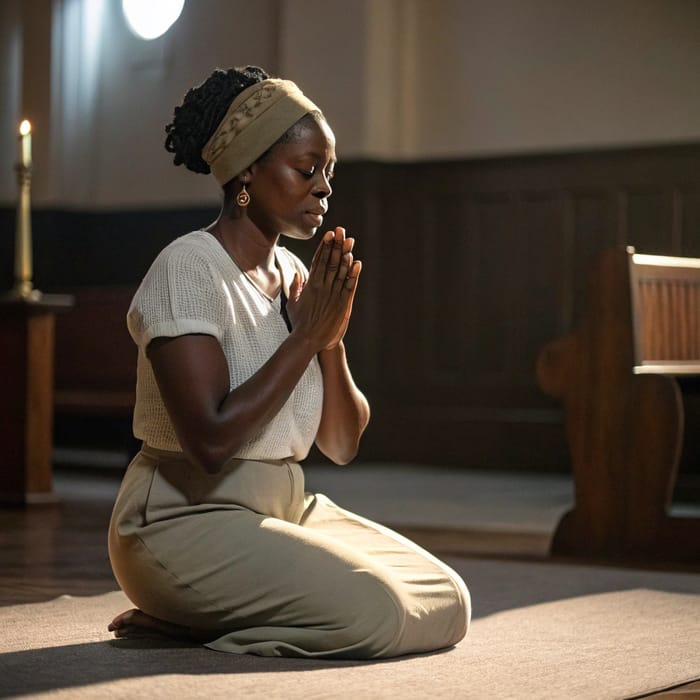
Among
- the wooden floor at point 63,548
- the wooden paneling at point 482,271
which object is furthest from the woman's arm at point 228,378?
the wooden paneling at point 482,271

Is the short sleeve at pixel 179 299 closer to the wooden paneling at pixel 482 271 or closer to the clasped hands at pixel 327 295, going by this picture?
the clasped hands at pixel 327 295

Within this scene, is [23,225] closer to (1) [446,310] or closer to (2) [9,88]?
(1) [446,310]

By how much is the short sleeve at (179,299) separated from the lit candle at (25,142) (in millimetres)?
3408

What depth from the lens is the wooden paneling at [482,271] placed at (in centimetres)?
767

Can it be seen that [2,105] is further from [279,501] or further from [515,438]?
[279,501]

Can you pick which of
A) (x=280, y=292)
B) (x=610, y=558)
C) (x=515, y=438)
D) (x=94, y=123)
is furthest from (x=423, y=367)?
(x=280, y=292)

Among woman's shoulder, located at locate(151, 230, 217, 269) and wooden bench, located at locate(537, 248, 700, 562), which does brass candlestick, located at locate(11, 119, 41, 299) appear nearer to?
wooden bench, located at locate(537, 248, 700, 562)

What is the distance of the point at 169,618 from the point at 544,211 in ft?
18.0

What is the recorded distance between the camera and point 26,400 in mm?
6215

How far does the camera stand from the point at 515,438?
7.89m

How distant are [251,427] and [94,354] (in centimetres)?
537

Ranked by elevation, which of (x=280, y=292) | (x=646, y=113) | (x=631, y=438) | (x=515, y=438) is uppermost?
(x=646, y=113)

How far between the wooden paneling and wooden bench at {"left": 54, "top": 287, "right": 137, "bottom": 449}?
1218 millimetres

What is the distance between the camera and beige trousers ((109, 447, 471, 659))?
2684 millimetres
